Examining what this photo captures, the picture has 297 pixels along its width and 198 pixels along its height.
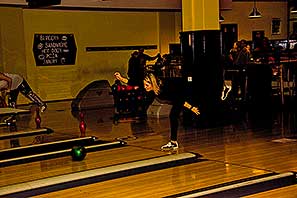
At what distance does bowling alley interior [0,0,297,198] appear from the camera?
4996 millimetres

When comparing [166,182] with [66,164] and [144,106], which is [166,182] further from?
[144,106]

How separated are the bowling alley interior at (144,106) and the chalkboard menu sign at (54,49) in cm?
2

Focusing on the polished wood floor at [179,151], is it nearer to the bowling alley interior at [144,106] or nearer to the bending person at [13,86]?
the bowling alley interior at [144,106]

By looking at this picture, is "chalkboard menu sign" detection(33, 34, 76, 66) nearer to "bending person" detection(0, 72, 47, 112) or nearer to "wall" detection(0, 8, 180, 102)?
"wall" detection(0, 8, 180, 102)

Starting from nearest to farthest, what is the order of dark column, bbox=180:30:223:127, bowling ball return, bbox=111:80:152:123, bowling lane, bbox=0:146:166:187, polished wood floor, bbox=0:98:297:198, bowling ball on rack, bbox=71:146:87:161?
polished wood floor, bbox=0:98:297:198, bowling lane, bbox=0:146:166:187, bowling ball on rack, bbox=71:146:87:161, dark column, bbox=180:30:223:127, bowling ball return, bbox=111:80:152:123

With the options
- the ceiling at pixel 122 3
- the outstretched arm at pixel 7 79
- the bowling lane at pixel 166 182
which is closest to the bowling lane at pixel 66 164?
the bowling lane at pixel 166 182

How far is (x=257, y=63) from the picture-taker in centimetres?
996

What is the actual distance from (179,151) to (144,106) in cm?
403

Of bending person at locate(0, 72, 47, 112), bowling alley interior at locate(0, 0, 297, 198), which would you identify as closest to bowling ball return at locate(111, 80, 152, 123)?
bowling alley interior at locate(0, 0, 297, 198)

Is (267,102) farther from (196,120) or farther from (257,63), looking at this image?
(196,120)

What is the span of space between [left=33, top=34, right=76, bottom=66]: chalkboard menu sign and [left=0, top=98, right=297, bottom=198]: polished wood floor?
381 cm

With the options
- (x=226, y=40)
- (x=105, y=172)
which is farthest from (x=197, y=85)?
(x=226, y=40)

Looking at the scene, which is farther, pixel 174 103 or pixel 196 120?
pixel 196 120

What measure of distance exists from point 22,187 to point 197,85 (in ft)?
12.3
